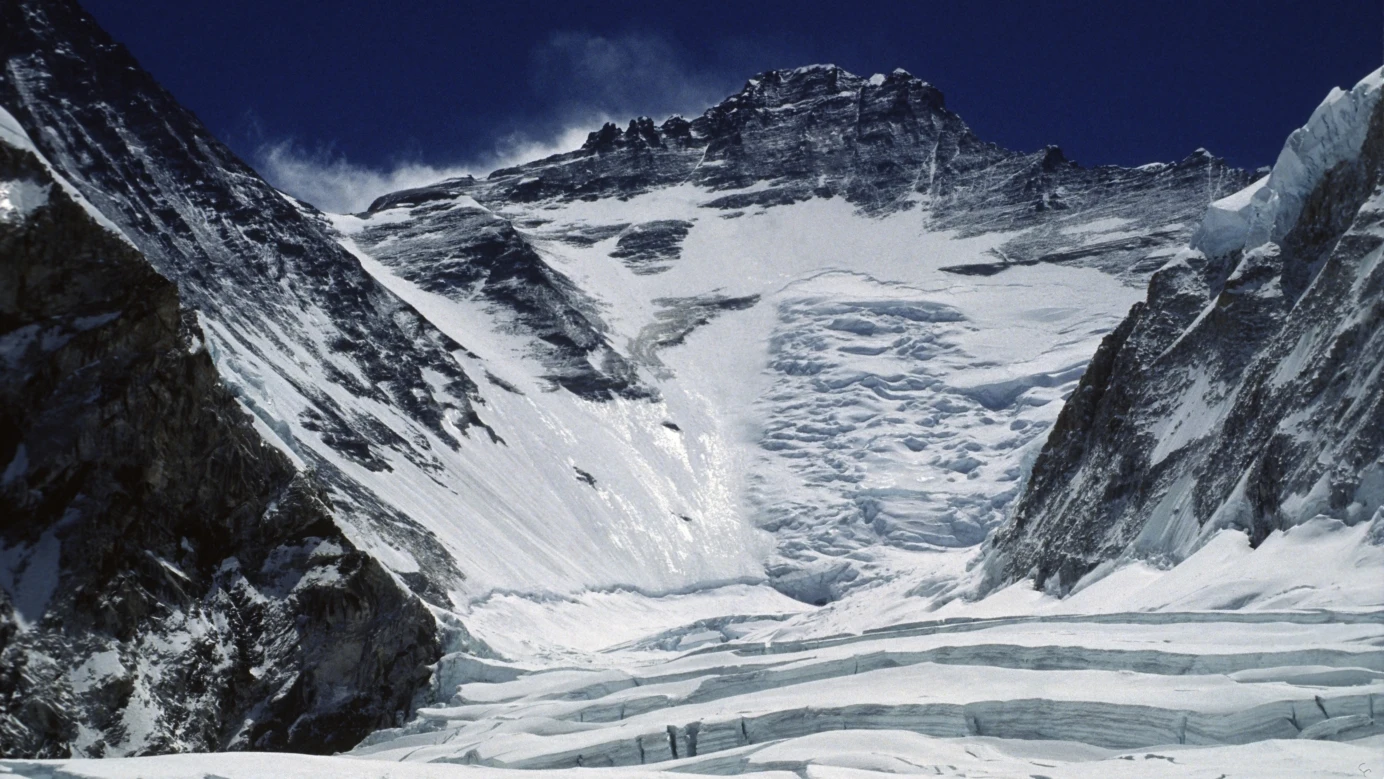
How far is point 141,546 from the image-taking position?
38.2 metres

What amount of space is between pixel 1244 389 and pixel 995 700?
92.4ft

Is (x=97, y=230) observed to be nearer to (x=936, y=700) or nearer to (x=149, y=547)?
(x=149, y=547)

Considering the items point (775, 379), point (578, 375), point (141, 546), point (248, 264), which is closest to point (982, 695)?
point (141, 546)

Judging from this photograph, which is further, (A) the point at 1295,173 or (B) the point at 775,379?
(B) the point at 775,379

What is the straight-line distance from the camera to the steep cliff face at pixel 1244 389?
43.8 metres

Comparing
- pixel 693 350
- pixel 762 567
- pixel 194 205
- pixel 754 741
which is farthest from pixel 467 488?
pixel 754 741

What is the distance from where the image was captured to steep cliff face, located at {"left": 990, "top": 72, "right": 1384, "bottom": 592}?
4381 centimetres

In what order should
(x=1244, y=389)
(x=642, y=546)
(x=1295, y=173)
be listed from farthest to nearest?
(x=642, y=546), (x=1295, y=173), (x=1244, y=389)

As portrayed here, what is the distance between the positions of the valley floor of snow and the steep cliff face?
2.49m

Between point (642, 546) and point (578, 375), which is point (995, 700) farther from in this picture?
point (578, 375)

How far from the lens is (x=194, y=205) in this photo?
13788 centimetres

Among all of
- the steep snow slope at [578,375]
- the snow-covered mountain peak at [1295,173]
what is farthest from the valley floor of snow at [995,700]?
the steep snow slope at [578,375]

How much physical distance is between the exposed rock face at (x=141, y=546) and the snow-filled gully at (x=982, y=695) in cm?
338

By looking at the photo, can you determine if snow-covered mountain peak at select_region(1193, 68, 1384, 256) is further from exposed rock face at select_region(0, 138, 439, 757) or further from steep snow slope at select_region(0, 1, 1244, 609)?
steep snow slope at select_region(0, 1, 1244, 609)
